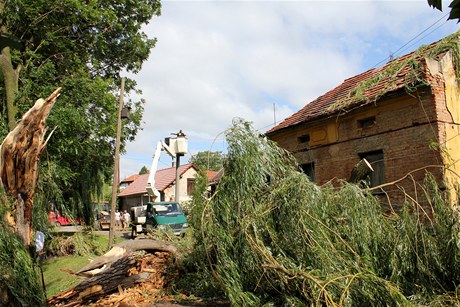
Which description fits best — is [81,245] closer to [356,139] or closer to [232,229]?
[232,229]

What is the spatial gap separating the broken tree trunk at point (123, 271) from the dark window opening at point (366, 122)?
651 cm

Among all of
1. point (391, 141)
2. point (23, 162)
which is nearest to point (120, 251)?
point (23, 162)

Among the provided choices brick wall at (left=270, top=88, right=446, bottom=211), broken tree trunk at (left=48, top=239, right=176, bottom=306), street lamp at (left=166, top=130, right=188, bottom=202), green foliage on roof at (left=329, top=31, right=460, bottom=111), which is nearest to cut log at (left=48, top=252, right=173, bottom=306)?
broken tree trunk at (left=48, top=239, right=176, bottom=306)

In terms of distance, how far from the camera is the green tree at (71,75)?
473 inches

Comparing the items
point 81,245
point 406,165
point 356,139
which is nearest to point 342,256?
point 406,165

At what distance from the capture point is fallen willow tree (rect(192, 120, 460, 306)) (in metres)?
5.52

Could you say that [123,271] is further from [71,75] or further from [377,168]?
[71,75]

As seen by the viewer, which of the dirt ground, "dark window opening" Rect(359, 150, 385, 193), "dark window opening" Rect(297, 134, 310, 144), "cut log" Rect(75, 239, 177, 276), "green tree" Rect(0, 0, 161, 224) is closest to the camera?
the dirt ground

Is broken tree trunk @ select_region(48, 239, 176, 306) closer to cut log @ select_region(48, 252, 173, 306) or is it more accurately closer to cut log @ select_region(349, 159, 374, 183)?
cut log @ select_region(48, 252, 173, 306)

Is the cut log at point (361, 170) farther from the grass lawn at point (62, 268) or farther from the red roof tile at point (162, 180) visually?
the red roof tile at point (162, 180)

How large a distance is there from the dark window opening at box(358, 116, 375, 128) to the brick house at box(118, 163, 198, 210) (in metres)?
25.8

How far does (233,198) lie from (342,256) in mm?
2061

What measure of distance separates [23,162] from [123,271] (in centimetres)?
330

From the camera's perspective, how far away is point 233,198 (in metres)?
6.82
